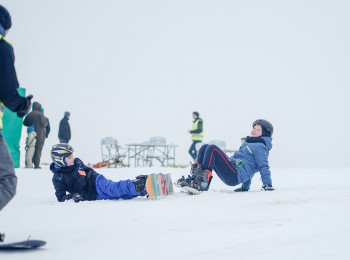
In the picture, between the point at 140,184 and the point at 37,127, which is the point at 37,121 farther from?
the point at 140,184

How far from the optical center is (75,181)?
3.55 meters

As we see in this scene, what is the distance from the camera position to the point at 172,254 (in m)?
1.53

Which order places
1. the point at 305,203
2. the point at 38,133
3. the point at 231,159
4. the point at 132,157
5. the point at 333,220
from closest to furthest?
the point at 333,220 → the point at 305,203 → the point at 231,159 → the point at 38,133 → the point at 132,157

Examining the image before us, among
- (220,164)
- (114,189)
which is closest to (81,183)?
(114,189)

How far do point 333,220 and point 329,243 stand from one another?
477 mm

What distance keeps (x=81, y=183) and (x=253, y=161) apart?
5.96ft

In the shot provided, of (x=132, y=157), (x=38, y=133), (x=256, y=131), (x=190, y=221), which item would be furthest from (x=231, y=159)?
(x=132, y=157)

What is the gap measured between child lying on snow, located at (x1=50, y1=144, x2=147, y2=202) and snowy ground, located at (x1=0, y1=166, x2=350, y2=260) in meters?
0.27

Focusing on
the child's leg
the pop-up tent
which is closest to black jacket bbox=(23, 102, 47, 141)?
the pop-up tent

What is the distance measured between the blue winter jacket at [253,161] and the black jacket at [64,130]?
6237 mm

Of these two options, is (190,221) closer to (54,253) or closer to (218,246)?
(218,246)

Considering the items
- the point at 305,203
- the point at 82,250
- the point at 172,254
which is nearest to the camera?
the point at 172,254

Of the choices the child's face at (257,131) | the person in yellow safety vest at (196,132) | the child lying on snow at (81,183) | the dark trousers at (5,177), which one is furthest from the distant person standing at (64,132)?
the dark trousers at (5,177)

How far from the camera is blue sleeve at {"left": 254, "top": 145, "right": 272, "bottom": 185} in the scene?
12.3 ft
